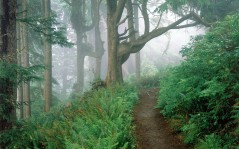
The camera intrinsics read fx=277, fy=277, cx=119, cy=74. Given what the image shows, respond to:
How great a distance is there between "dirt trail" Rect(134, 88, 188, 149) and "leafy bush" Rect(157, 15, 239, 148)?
498 millimetres

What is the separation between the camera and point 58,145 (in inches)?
336

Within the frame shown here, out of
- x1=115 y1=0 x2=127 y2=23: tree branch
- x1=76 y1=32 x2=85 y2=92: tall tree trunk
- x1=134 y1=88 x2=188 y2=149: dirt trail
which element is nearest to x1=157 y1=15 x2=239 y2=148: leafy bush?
x1=134 y1=88 x2=188 y2=149: dirt trail

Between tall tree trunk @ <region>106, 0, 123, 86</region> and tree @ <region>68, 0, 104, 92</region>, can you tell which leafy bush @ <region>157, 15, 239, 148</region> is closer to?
tall tree trunk @ <region>106, 0, 123, 86</region>

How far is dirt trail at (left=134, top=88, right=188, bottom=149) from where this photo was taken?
8125mm

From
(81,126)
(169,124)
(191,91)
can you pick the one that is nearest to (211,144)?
(191,91)

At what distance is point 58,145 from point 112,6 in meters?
10.8

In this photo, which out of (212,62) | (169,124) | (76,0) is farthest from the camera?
(76,0)

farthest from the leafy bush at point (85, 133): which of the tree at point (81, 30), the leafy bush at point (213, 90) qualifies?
the tree at point (81, 30)

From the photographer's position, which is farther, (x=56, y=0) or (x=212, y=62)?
(x=56, y=0)

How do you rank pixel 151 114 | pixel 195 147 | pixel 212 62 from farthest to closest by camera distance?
pixel 151 114 → pixel 212 62 → pixel 195 147

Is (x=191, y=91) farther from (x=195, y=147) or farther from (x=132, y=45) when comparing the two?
(x=132, y=45)

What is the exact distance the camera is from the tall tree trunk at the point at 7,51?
9.54 meters

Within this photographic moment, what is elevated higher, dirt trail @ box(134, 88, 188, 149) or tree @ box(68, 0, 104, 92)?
tree @ box(68, 0, 104, 92)

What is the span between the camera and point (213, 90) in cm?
711
